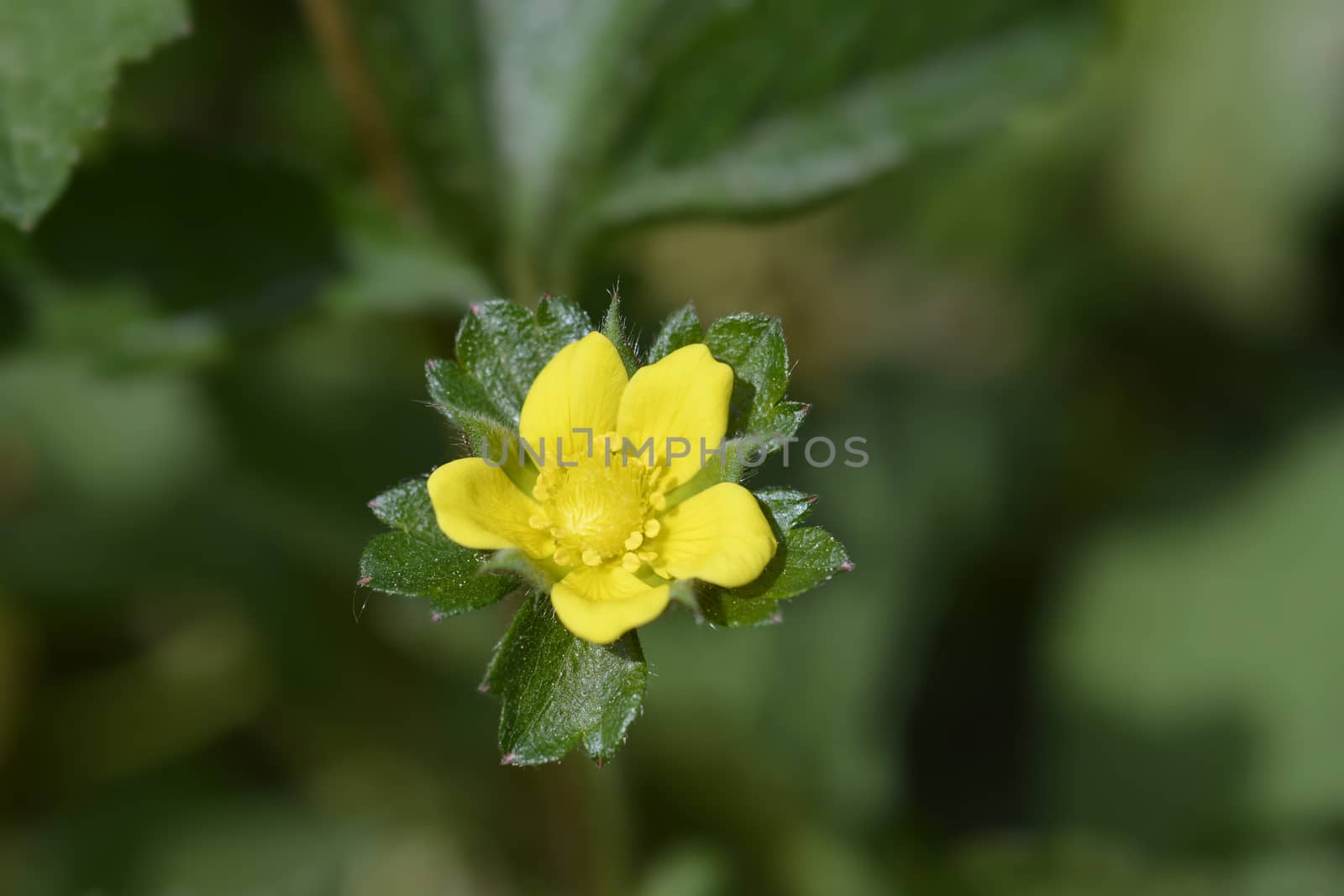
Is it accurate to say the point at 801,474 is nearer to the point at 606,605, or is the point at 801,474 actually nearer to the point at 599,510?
the point at 599,510

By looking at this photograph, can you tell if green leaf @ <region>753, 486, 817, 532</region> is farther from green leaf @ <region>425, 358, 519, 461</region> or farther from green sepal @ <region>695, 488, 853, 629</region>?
green leaf @ <region>425, 358, 519, 461</region>

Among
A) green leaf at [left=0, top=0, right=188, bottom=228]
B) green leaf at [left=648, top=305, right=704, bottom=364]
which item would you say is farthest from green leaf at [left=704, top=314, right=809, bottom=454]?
green leaf at [left=0, top=0, right=188, bottom=228]

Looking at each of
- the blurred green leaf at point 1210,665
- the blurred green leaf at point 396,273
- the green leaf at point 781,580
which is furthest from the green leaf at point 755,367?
the blurred green leaf at point 1210,665

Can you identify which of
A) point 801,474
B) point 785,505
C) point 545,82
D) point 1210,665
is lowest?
point 785,505

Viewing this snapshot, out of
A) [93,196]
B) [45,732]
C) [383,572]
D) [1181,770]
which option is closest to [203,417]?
[45,732]

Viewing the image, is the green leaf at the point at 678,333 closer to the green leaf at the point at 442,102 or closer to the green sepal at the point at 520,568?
the green sepal at the point at 520,568

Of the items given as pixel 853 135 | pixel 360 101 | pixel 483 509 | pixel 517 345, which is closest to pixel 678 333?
pixel 517 345
